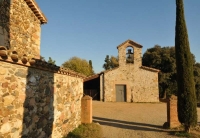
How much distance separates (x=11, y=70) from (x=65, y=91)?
329 centimetres

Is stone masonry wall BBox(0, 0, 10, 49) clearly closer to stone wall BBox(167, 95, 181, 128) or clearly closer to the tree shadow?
the tree shadow

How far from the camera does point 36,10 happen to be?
885 centimetres

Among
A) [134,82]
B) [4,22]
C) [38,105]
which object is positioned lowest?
[38,105]

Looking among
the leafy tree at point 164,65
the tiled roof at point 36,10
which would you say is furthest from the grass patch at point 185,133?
the leafy tree at point 164,65

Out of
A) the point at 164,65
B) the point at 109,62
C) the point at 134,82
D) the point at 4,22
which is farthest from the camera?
the point at 109,62

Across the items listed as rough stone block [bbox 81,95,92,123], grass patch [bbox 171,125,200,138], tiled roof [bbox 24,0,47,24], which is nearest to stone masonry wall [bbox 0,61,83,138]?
rough stone block [bbox 81,95,92,123]

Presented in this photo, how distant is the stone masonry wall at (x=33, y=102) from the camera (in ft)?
12.3

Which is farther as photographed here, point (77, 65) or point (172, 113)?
point (77, 65)

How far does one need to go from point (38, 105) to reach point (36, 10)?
218 inches

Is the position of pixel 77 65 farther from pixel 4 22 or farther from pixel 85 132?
pixel 4 22

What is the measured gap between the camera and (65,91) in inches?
276

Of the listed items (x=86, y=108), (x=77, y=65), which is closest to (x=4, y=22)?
(x=86, y=108)

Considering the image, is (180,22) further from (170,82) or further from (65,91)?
(170,82)

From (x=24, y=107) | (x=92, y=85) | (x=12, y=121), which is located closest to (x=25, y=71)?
(x=24, y=107)
